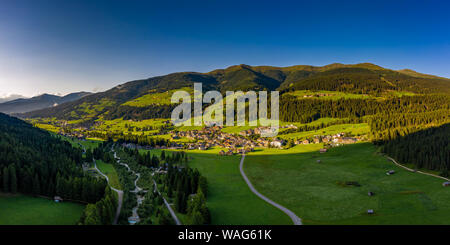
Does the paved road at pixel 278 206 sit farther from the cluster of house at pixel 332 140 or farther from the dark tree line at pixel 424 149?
the cluster of house at pixel 332 140

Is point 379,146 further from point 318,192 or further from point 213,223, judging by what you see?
point 213,223

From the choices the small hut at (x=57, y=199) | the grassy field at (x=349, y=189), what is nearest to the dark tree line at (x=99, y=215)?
the small hut at (x=57, y=199)

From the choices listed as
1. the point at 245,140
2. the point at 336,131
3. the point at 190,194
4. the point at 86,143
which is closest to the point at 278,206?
the point at 190,194

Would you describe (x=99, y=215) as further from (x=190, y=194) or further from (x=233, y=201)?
(x=233, y=201)
